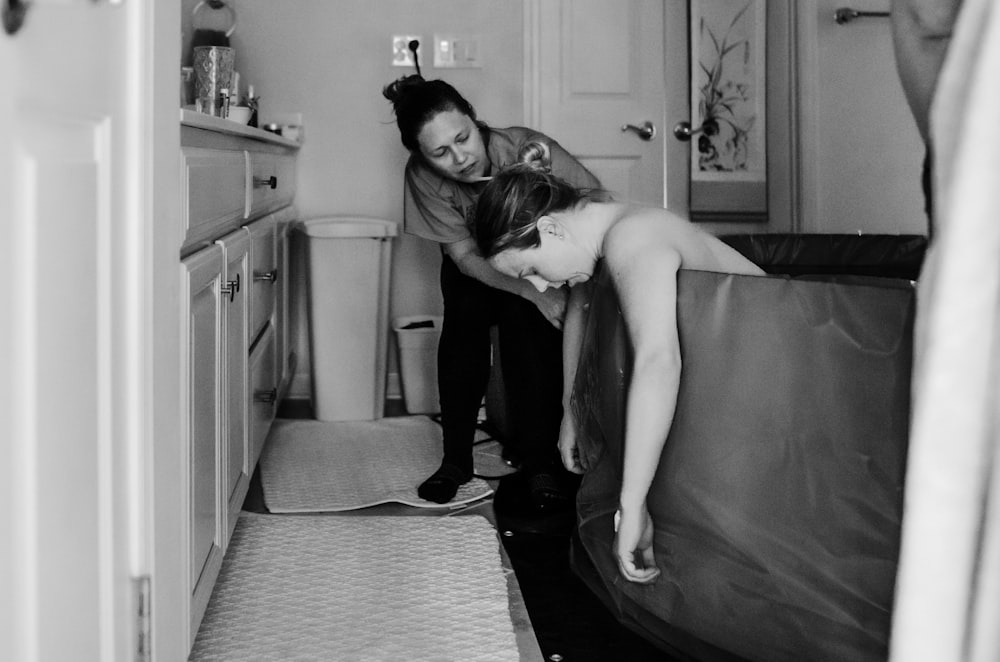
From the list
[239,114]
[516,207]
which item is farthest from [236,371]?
[239,114]

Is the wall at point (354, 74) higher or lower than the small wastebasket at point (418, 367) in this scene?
higher

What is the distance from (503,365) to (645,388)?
113 cm

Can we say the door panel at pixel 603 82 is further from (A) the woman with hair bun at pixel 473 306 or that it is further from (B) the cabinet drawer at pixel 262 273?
(B) the cabinet drawer at pixel 262 273

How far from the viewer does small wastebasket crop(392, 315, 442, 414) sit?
10.9ft

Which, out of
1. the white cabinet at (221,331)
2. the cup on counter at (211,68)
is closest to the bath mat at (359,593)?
the white cabinet at (221,331)

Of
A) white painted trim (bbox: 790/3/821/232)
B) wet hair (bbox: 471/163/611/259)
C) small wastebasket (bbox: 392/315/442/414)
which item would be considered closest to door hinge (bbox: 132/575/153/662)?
wet hair (bbox: 471/163/611/259)

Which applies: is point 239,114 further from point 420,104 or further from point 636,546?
point 636,546

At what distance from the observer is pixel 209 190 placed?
5.14 ft

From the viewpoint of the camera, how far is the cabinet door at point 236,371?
67.9 inches

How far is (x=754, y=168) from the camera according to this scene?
11.6 ft

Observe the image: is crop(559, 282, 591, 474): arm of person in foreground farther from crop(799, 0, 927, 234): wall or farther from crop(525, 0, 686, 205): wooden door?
crop(525, 0, 686, 205): wooden door

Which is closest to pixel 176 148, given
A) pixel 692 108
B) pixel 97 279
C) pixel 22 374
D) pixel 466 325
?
pixel 97 279

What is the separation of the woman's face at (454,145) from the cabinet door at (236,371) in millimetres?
472

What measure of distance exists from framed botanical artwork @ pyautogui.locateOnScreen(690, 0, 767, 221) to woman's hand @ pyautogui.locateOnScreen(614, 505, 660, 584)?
225 centimetres
